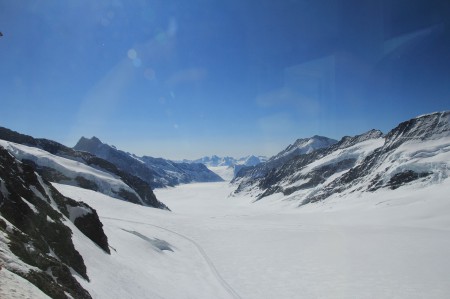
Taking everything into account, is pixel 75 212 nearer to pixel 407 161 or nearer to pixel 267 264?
pixel 267 264

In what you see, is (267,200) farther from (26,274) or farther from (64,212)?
(26,274)

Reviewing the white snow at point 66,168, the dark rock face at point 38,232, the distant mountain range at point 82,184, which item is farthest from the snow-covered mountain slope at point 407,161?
the dark rock face at point 38,232

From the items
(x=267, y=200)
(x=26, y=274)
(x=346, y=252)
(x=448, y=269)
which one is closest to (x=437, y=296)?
(x=448, y=269)

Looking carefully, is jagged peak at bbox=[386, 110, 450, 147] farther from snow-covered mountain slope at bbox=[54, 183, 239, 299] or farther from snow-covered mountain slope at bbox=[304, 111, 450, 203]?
snow-covered mountain slope at bbox=[54, 183, 239, 299]

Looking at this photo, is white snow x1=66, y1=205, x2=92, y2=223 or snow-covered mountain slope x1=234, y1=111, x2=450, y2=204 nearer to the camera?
white snow x1=66, y1=205, x2=92, y2=223

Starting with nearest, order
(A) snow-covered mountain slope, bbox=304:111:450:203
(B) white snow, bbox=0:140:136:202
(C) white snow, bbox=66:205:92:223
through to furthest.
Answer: (C) white snow, bbox=66:205:92:223, (B) white snow, bbox=0:140:136:202, (A) snow-covered mountain slope, bbox=304:111:450:203

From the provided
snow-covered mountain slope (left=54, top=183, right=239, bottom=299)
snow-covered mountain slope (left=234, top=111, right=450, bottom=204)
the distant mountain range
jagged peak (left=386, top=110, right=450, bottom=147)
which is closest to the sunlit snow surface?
snow-covered mountain slope (left=54, top=183, right=239, bottom=299)

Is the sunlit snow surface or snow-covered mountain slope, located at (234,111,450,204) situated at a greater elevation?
snow-covered mountain slope, located at (234,111,450,204)

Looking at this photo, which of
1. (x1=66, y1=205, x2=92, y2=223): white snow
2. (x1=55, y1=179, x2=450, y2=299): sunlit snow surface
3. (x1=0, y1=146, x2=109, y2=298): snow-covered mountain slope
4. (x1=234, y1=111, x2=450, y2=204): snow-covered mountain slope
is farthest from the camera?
(x1=234, y1=111, x2=450, y2=204): snow-covered mountain slope
